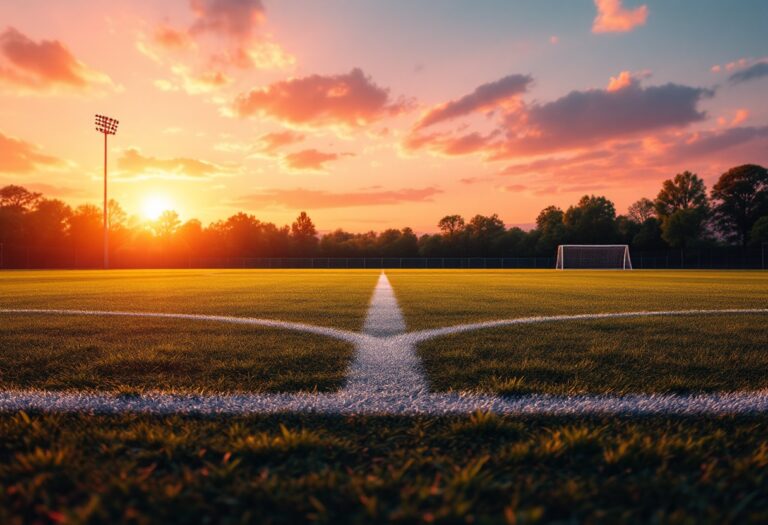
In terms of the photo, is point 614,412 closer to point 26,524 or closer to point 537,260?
point 26,524

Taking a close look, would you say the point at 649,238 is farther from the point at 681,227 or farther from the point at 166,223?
the point at 166,223

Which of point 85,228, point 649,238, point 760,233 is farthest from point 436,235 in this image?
point 85,228

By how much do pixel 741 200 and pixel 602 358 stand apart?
2885 inches

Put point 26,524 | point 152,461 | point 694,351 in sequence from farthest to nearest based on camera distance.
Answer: point 694,351, point 152,461, point 26,524

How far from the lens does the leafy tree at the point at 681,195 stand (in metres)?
57.0

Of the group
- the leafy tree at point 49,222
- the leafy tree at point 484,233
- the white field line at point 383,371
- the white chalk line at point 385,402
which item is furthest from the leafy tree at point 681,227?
the leafy tree at point 49,222

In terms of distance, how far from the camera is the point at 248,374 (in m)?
2.71

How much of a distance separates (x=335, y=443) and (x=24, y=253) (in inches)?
2214

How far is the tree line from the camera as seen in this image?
52781mm

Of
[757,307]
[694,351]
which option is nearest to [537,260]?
[757,307]

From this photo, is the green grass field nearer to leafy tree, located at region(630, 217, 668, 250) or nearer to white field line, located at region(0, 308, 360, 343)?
white field line, located at region(0, 308, 360, 343)

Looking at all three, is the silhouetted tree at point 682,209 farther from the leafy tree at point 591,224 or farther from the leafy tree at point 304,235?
the leafy tree at point 304,235

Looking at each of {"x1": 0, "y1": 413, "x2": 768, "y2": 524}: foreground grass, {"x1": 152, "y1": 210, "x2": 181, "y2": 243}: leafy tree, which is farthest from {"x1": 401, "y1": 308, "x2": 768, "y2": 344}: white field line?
{"x1": 152, "y1": 210, "x2": 181, "y2": 243}: leafy tree

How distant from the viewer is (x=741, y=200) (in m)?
59.3
